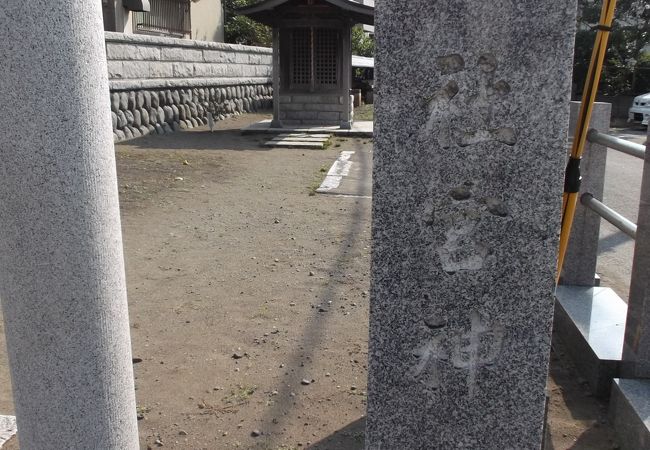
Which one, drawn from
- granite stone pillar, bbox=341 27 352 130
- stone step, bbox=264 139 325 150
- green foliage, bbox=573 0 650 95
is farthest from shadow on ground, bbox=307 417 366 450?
green foliage, bbox=573 0 650 95

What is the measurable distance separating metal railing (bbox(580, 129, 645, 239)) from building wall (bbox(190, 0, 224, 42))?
16.1 metres

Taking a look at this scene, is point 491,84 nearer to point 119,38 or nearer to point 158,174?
point 158,174

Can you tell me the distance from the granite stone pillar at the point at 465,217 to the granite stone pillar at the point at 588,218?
2.05 m

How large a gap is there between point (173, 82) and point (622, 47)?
1550 cm

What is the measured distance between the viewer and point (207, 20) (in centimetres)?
1900

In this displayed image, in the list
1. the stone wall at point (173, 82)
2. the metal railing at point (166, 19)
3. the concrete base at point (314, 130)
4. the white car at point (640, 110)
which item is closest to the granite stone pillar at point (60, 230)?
the stone wall at point (173, 82)

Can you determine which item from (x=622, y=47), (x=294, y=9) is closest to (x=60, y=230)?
(x=294, y=9)

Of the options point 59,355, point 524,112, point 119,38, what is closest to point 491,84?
point 524,112

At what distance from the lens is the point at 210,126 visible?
13.7m

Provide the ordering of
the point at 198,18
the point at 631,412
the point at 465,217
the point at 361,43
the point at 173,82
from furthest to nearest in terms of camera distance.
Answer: the point at 361,43
the point at 198,18
the point at 173,82
the point at 631,412
the point at 465,217

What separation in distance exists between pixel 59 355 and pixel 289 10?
11970mm

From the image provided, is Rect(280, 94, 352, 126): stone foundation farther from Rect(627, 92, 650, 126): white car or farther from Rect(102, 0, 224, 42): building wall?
Rect(627, 92, 650, 126): white car

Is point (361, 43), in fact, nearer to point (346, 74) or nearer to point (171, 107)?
point (346, 74)

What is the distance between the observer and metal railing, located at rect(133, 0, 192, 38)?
15023mm
